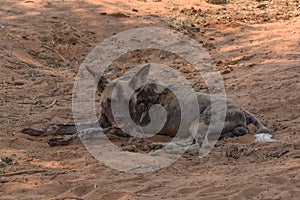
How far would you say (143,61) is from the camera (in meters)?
9.96

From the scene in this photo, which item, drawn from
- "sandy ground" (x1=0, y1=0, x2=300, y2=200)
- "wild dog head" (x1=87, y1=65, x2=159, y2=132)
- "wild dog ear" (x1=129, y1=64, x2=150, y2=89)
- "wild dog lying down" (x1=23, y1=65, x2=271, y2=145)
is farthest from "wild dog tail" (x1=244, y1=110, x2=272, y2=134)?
"wild dog ear" (x1=129, y1=64, x2=150, y2=89)

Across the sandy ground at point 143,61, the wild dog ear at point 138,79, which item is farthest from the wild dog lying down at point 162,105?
the sandy ground at point 143,61

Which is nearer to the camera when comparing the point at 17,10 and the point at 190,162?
the point at 190,162

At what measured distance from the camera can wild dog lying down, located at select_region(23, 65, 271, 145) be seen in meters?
5.72

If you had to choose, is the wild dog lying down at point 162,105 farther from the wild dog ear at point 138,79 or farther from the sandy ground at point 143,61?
the sandy ground at point 143,61

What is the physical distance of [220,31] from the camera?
38.2 feet

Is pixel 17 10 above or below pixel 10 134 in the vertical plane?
above

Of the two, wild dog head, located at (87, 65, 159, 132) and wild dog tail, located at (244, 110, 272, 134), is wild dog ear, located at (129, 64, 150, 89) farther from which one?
wild dog tail, located at (244, 110, 272, 134)

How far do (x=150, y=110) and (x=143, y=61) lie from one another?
3931 millimetres

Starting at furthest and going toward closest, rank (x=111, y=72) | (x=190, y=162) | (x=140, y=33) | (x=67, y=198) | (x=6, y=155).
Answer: (x=140, y=33)
(x=111, y=72)
(x=6, y=155)
(x=190, y=162)
(x=67, y=198)

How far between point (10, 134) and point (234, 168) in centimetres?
257

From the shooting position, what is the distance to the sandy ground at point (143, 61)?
4.35 metres

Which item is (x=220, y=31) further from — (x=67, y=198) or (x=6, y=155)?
(x=67, y=198)

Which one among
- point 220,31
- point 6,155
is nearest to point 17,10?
point 220,31
